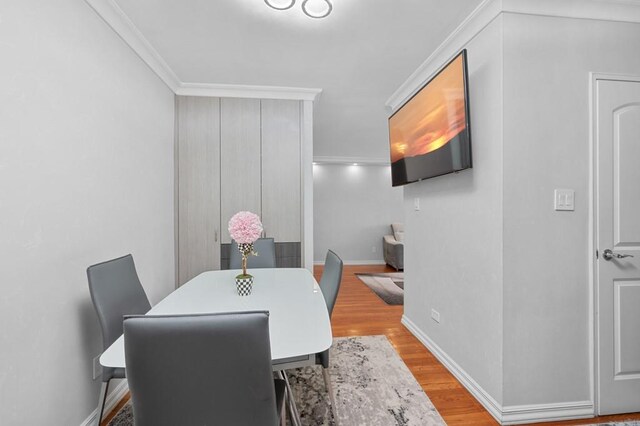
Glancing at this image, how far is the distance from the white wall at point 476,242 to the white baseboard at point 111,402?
2.38 m

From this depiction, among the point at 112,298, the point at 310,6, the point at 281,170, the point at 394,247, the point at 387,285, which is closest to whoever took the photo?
the point at 112,298

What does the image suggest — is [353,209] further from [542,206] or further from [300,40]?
[542,206]

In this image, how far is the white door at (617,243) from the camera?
169 centimetres

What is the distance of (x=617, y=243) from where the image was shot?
5.59ft

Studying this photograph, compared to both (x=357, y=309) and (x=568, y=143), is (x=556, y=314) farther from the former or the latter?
(x=357, y=309)

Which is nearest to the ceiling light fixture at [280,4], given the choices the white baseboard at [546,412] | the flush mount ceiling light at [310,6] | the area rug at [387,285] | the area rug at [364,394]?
the flush mount ceiling light at [310,6]

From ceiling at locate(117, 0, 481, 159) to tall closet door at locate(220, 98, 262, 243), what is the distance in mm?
314

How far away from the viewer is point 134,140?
2.21 metres

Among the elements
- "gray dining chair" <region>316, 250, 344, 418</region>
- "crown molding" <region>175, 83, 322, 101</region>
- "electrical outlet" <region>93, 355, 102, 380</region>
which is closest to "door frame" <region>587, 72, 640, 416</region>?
"gray dining chair" <region>316, 250, 344, 418</region>

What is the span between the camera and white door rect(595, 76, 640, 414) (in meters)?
1.69

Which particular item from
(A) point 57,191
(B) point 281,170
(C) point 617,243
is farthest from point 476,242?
(A) point 57,191

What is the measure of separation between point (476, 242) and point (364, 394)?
1.28 m

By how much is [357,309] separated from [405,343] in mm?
1004

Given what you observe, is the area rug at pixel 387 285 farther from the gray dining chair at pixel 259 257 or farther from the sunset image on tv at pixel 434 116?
the sunset image on tv at pixel 434 116
